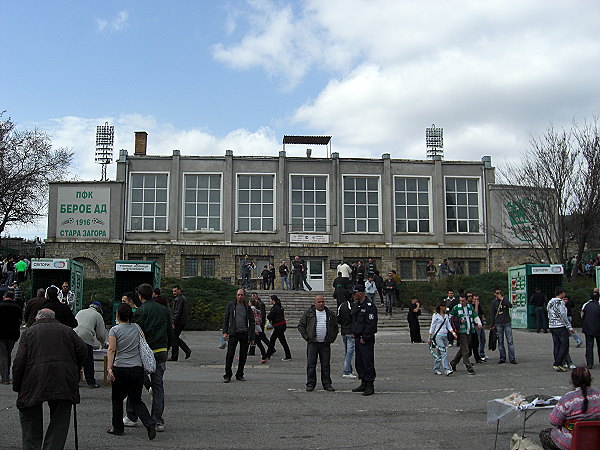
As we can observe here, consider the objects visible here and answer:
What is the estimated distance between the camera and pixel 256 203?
40625 millimetres

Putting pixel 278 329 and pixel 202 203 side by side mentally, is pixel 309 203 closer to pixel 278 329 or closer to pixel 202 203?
pixel 202 203

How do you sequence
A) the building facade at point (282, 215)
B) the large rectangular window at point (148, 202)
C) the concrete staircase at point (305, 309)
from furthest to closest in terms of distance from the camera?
1. the large rectangular window at point (148, 202)
2. the building facade at point (282, 215)
3. the concrete staircase at point (305, 309)

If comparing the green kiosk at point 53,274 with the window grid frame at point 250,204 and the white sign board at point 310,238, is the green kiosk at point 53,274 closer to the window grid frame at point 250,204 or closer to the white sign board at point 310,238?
the window grid frame at point 250,204

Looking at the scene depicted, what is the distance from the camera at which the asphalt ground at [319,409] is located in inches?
349

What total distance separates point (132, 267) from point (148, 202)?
51.9 ft

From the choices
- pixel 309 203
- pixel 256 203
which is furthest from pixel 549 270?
pixel 256 203

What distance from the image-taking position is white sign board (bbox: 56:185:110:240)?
39.0m


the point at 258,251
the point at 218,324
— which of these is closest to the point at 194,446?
the point at 218,324

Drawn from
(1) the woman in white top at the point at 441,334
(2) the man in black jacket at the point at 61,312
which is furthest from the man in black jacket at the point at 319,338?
(2) the man in black jacket at the point at 61,312

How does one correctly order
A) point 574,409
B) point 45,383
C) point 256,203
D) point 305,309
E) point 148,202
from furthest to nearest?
point 256,203 < point 148,202 < point 305,309 < point 45,383 < point 574,409

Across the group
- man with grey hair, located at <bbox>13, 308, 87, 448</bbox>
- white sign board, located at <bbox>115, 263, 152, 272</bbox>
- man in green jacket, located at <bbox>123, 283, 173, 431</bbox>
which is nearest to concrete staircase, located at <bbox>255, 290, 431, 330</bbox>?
white sign board, located at <bbox>115, 263, 152, 272</bbox>

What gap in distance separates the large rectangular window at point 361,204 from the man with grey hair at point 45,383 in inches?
1319

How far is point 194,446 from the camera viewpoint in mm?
8508

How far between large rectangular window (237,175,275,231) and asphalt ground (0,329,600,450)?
22.5m
